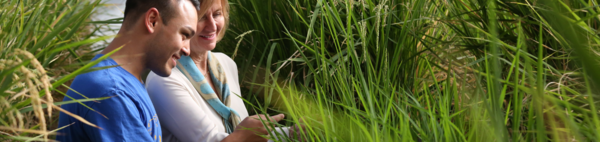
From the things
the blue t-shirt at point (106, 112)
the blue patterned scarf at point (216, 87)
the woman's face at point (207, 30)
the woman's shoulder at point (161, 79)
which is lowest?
the blue patterned scarf at point (216, 87)

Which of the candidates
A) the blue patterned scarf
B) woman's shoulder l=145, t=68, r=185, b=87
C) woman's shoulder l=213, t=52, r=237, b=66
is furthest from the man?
woman's shoulder l=213, t=52, r=237, b=66

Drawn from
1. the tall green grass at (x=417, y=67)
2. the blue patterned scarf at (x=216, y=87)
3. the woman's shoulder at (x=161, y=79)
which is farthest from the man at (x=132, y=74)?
the blue patterned scarf at (x=216, y=87)

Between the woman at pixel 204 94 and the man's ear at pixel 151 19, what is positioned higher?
the man's ear at pixel 151 19

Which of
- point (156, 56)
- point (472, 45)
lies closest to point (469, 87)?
point (472, 45)


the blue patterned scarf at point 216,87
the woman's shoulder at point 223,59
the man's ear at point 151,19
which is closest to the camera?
the man's ear at point 151,19

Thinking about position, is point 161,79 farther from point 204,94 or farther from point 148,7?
point 148,7

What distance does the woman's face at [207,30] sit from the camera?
2.08m

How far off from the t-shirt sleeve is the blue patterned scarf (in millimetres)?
782

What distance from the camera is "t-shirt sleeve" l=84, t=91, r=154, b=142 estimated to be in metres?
1.14

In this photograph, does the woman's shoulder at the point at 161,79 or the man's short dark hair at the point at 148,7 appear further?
the woman's shoulder at the point at 161,79

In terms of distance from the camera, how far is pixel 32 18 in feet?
4.21

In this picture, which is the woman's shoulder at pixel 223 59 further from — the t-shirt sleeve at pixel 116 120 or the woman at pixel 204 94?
the t-shirt sleeve at pixel 116 120

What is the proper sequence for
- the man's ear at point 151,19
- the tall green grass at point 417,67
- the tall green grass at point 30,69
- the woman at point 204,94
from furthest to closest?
1. the woman at point 204,94
2. the man's ear at point 151,19
3. the tall green grass at point 417,67
4. the tall green grass at point 30,69

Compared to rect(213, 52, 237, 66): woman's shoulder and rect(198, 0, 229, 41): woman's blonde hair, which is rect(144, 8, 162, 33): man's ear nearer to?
rect(198, 0, 229, 41): woman's blonde hair
